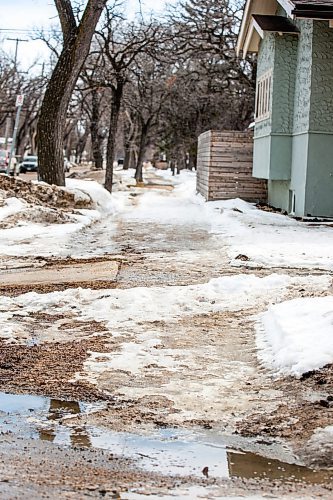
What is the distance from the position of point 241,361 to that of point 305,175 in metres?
12.0

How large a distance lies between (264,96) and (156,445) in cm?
1813

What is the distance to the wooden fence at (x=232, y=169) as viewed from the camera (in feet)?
80.5

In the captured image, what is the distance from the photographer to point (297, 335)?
21.2ft

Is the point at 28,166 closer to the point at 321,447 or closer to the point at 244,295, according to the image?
the point at 244,295

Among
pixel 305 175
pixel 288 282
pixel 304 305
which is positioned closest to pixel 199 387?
pixel 304 305

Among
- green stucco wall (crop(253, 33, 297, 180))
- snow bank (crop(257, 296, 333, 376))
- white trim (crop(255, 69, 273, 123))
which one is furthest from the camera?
white trim (crop(255, 69, 273, 123))

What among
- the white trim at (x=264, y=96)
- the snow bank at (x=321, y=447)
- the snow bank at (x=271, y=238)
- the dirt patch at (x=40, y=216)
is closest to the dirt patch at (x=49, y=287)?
the snow bank at (x=271, y=238)

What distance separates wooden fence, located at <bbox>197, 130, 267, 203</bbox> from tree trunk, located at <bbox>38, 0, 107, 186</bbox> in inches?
214

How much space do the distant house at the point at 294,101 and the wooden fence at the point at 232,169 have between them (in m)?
0.96

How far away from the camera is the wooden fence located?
2453 cm

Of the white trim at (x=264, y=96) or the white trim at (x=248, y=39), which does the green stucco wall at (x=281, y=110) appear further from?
the white trim at (x=248, y=39)

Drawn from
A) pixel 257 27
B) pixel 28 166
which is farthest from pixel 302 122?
pixel 28 166

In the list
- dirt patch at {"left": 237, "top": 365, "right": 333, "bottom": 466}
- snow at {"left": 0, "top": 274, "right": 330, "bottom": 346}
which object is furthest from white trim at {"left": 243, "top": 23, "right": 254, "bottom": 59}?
dirt patch at {"left": 237, "top": 365, "right": 333, "bottom": 466}

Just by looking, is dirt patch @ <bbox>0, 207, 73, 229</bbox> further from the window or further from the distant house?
the window
